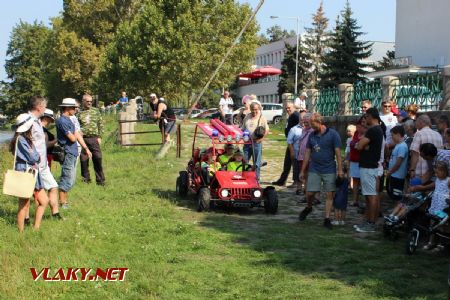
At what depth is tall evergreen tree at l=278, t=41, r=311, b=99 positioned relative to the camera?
204 ft

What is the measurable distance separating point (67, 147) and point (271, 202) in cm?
348

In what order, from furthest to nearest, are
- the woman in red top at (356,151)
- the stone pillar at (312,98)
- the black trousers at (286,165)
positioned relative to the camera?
the stone pillar at (312,98)
the black trousers at (286,165)
the woman in red top at (356,151)

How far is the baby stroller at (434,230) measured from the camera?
734 cm

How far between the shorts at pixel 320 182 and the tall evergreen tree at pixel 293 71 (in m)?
51.5

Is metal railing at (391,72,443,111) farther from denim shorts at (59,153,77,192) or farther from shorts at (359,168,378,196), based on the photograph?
denim shorts at (59,153,77,192)

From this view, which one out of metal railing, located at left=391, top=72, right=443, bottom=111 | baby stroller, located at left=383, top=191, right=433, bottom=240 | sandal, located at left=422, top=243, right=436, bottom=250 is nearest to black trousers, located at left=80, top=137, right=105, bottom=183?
baby stroller, located at left=383, top=191, right=433, bottom=240

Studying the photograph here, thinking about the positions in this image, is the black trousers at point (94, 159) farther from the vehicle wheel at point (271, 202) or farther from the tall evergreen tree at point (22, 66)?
the tall evergreen tree at point (22, 66)

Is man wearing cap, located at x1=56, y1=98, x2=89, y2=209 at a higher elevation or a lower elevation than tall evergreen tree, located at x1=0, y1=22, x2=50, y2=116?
lower

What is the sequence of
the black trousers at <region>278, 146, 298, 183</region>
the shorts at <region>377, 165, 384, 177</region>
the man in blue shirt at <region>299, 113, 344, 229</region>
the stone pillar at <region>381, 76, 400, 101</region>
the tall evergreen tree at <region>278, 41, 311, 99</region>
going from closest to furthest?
the man in blue shirt at <region>299, 113, 344, 229</region>
the shorts at <region>377, 165, 384, 177</region>
the black trousers at <region>278, 146, 298, 183</region>
the stone pillar at <region>381, 76, 400, 101</region>
the tall evergreen tree at <region>278, 41, 311, 99</region>


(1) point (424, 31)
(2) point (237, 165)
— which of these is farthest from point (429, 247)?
(1) point (424, 31)

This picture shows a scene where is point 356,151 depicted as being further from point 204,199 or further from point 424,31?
point 424,31

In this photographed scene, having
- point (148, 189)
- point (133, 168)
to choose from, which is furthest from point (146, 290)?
point (133, 168)

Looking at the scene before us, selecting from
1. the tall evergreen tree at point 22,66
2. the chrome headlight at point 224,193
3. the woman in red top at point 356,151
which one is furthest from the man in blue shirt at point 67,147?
the tall evergreen tree at point 22,66

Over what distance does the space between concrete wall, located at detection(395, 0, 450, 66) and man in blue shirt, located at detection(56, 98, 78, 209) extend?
34.6 m
